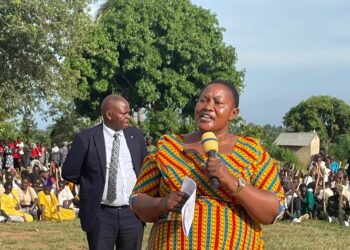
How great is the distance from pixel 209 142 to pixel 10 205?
1273 cm

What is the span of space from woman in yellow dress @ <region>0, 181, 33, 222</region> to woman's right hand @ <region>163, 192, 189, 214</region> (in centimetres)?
1238

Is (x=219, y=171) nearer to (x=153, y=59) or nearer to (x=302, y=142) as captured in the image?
(x=153, y=59)

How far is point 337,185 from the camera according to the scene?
15.7 metres

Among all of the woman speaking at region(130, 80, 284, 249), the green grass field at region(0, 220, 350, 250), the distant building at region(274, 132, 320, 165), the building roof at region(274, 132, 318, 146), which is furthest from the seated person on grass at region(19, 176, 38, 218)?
the building roof at region(274, 132, 318, 146)

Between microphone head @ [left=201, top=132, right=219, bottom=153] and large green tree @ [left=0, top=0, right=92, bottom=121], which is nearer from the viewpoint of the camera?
microphone head @ [left=201, top=132, right=219, bottom=153]

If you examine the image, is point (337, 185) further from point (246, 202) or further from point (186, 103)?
point (186, 103)

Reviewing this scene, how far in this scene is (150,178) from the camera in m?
2.95

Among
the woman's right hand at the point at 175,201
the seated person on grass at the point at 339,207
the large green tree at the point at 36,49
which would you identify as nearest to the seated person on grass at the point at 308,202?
the seated person on grass at the point at 339,207

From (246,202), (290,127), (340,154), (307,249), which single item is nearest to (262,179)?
(246,202)

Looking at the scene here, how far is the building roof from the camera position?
222 feet

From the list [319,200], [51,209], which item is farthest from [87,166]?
[319,200]

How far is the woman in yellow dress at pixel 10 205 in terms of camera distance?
1445 centimetres

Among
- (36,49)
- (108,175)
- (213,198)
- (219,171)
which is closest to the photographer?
(219,171)

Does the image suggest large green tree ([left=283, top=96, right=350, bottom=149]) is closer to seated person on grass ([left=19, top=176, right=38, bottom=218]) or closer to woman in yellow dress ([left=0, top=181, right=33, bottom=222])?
seated person on grass ([left=19, top=176, right=38, bottom=218])
